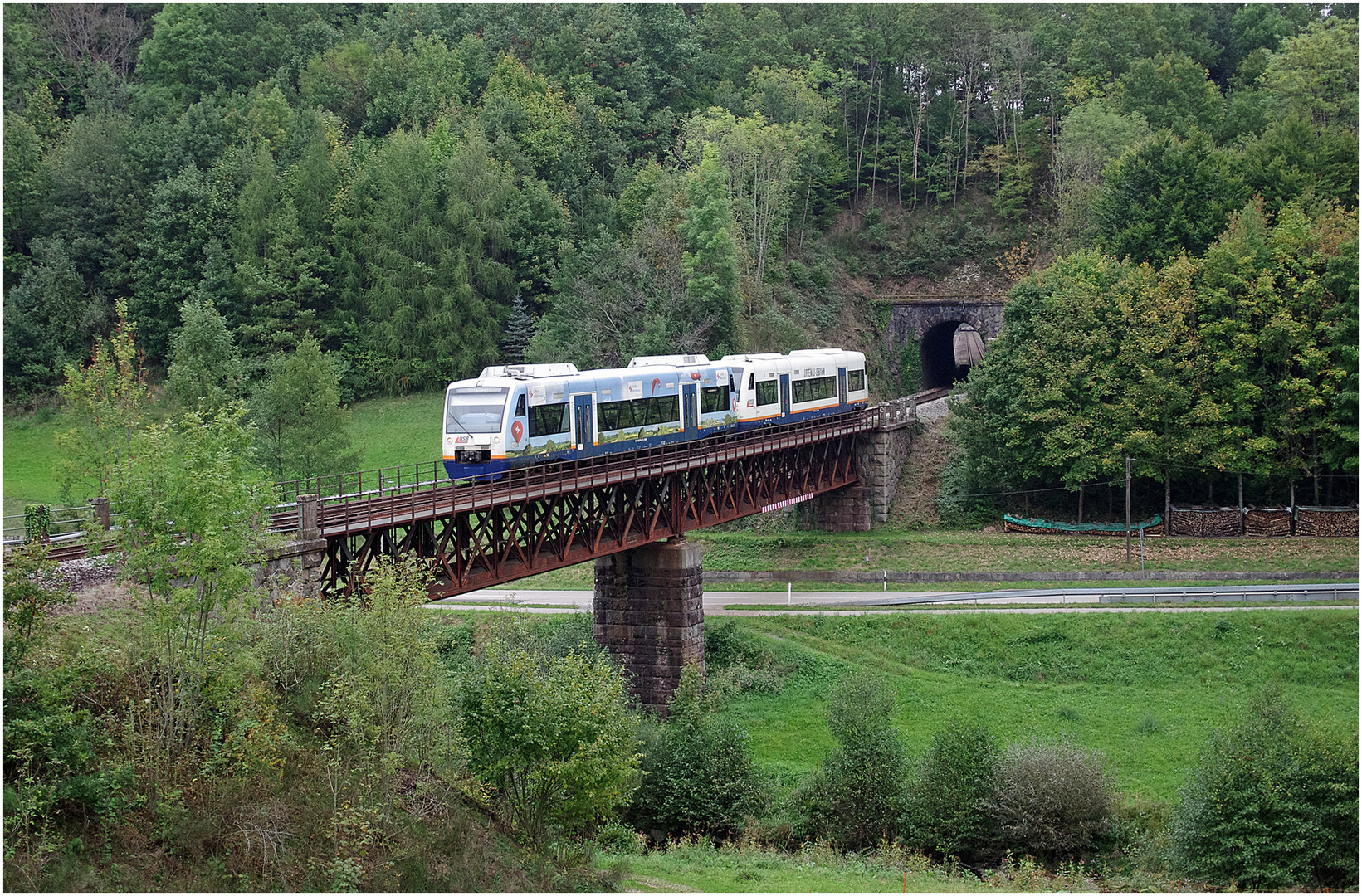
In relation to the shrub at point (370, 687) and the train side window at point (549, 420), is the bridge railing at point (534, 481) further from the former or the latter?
the shrub at point (370, 687)

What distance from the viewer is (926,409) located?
74.1 meters

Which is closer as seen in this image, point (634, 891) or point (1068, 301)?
point (634, 891)

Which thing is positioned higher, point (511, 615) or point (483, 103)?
point (483, 103)

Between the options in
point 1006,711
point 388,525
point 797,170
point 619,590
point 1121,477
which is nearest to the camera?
point 388,525

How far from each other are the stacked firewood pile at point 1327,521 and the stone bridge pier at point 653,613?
30.4 metres

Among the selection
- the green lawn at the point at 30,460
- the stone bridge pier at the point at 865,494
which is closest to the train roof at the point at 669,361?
the stone bridge pier at the point at 865,494

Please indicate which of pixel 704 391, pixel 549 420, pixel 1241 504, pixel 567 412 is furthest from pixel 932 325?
pixel 549 420

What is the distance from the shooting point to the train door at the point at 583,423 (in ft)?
136

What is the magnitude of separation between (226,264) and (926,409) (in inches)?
1795

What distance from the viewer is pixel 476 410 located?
38.2 meters

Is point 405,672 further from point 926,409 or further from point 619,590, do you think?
point 926,409

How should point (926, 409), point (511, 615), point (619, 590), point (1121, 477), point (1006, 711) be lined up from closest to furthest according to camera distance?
point (1006, 711), point (619, 590), point (511, 615), point (1121, 477), point (926, 409)

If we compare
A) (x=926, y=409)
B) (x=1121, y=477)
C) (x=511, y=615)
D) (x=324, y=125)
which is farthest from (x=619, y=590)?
(x=324, y=125)

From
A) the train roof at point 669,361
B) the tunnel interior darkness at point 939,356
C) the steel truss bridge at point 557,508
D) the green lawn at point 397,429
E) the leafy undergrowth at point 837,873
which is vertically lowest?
the leafy undergrowth at point 837,873
